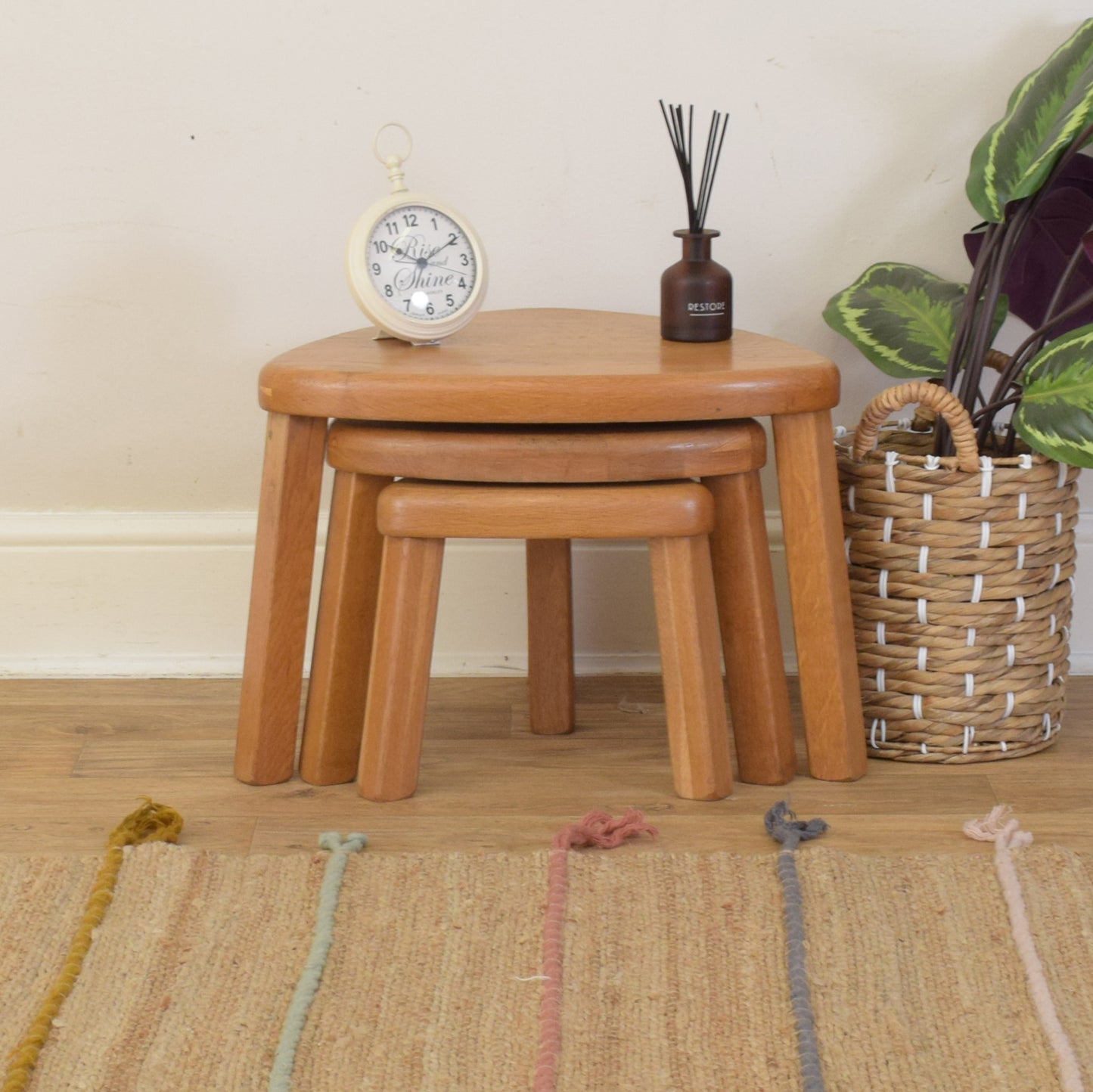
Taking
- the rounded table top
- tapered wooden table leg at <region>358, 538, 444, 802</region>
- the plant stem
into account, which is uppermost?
the plant stem

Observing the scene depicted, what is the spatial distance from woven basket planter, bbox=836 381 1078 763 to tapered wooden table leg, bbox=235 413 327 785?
53 centimetres

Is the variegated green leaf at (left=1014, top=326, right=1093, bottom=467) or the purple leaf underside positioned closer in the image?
the variegated green leaf at (left=1014, top=326, right=1093, bottom=467)

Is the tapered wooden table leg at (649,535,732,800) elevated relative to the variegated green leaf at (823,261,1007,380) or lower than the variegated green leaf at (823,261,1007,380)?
lower

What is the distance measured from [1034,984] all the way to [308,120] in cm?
113

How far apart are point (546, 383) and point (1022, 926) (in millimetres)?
578

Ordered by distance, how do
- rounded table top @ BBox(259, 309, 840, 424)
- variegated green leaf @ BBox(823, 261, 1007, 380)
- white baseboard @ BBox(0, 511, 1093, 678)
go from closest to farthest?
rounded table top @ BBox(259, 309, 840, 424) < variegated green leaf @ BBox(823, 261, 1007, 380) < white baseboard @ BBox(0, 511, 1093, 678)

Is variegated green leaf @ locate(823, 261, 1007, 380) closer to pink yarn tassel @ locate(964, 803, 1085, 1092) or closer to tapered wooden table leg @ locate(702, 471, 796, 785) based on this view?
tapered wooden table leg @ locate(702, 471, 796, 785)

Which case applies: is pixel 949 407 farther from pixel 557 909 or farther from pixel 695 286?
pixel 557 909

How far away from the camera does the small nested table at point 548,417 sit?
3.76 feet

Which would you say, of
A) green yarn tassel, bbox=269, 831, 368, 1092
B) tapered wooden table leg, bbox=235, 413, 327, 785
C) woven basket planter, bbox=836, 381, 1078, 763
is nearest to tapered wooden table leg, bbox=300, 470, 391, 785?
tapered wooden table leg, bbox=235, 413, 327, 785

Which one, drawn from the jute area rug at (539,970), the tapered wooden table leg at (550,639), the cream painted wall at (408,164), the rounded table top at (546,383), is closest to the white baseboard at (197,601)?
the cream painted wall at (408,164)

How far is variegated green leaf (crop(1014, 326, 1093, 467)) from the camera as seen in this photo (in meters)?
1.18

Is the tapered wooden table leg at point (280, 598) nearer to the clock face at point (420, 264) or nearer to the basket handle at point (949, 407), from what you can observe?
the clock face at point (420, 264)

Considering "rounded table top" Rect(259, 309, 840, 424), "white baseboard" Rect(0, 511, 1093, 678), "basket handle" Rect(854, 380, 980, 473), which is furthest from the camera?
"white baseboard" Rect(0, 511, 1093, 678)
